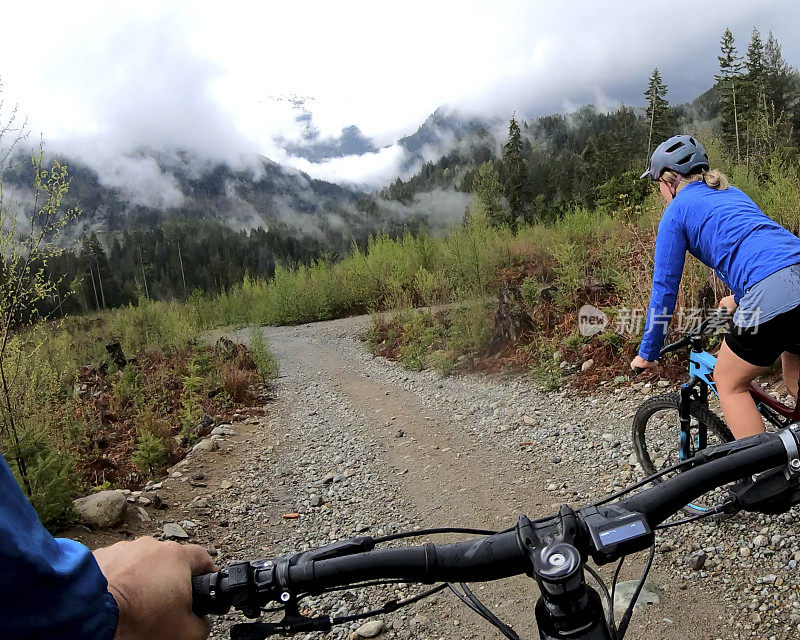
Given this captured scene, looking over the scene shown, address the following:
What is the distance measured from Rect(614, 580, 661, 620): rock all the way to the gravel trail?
0.16 feet

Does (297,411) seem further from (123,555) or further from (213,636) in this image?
(123,555)

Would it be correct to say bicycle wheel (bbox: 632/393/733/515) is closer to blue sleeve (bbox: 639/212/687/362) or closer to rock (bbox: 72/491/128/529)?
blue sleeve (bbox: 639/212/687/362)

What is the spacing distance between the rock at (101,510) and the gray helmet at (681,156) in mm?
4852

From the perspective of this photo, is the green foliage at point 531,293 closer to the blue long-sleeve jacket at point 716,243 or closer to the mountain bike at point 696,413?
the mountain bike at point 696,413

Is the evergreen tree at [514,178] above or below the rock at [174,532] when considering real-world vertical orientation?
above

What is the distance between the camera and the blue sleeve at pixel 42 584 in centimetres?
71

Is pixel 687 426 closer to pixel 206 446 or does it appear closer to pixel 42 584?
pixel 42 584

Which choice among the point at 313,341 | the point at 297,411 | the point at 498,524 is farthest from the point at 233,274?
the point at 498,524

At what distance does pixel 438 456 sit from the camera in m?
5.66

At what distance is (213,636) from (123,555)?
2935 millimetres

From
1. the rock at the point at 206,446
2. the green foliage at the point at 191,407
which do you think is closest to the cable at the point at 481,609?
the rock at the point at 206,446

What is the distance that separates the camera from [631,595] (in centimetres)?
303

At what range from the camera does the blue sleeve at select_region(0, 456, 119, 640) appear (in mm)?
708

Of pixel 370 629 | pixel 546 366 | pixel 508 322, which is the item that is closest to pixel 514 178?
pixel 508 322
